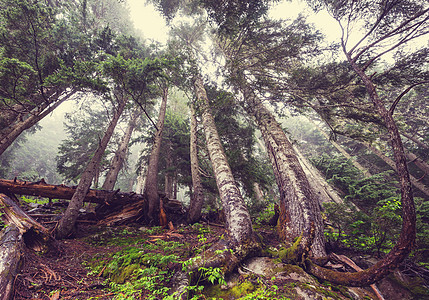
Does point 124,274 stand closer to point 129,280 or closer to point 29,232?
point 129,280

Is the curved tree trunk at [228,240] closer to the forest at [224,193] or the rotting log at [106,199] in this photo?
the forest at [224,193]

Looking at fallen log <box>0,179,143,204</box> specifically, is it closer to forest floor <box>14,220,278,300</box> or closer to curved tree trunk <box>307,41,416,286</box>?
forest floor <box>14,220,278,300</box>

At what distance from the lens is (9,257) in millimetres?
2455

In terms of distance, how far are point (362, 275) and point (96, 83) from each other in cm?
793

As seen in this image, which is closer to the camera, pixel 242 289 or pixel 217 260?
pixel 242 289

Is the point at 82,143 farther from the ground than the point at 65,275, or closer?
farther from the ground

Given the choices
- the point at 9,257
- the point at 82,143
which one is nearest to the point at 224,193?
the point at 9,257

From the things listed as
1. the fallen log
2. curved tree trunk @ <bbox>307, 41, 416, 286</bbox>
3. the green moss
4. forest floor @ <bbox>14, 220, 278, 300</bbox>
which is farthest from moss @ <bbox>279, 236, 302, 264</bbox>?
the fallen log

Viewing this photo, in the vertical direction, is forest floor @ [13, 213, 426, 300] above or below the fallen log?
below

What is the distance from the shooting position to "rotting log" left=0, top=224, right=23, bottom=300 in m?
2.08

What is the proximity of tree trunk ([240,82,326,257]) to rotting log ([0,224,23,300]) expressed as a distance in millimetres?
4619

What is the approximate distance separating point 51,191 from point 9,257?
3891 millimetres

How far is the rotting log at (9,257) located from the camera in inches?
81.8

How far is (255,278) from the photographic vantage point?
2662mm
